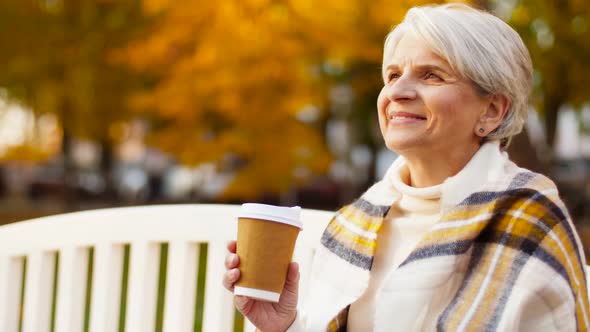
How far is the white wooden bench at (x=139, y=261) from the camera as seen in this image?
268 cm

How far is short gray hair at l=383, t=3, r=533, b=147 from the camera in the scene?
77.3 inches

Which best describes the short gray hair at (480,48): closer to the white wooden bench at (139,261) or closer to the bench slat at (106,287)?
the white wooden bench at (139,261)

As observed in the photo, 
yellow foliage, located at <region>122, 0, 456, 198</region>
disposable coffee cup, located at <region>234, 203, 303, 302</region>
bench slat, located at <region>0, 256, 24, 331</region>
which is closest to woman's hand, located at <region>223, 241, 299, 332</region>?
disposable coffee cup, located at <region>234, 203, 303, 302</region>

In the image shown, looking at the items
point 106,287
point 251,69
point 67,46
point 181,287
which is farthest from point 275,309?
point 67,46

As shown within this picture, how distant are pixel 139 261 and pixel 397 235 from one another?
40.0 inches

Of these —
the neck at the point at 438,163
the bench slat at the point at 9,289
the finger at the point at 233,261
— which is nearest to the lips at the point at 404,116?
the neck at the point at 438,163

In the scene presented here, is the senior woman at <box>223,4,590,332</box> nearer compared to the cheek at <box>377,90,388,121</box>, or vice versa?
the senior woman at <box>223,4,590,332</box>

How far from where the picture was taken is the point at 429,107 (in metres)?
2.03

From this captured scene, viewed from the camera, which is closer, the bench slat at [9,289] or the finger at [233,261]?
the finger at [233,261]

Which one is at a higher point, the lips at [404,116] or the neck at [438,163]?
the lips at [404,116]

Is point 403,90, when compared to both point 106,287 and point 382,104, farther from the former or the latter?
point 106,287

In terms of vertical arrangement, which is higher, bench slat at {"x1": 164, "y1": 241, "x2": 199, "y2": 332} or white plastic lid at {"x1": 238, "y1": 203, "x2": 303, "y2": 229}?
white plastic lid at {"x1": 238, "y1": 203, "x2": 303, "y2": 229}

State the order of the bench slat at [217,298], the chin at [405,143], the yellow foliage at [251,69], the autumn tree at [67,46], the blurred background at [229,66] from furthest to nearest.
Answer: the autumn tree at [67,46] → the yellow foliage at [251,69] → the blurred background at [229,66] → the bench slat at [217,298] → the chin at [405,143]

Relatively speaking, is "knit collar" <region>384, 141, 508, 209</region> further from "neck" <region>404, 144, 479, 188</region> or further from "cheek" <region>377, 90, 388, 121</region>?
"cheek" <region>377, 90, 388, 121</region>
